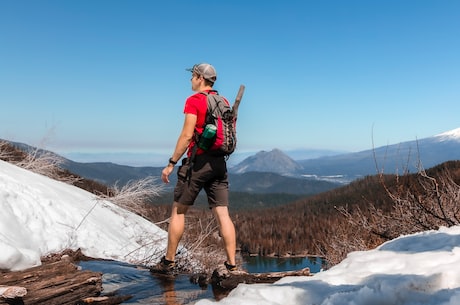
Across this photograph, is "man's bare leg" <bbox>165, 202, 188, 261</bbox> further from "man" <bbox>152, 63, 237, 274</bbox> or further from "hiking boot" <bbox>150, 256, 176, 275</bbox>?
"hiking boot" <bbox>150, 256, 176, 275</bbox>

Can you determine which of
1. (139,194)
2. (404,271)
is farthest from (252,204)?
(404,271)

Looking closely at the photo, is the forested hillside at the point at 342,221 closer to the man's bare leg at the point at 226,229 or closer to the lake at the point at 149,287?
the man's bare leg at the point at 226,229

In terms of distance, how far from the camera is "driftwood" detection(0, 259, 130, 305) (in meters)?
3.89

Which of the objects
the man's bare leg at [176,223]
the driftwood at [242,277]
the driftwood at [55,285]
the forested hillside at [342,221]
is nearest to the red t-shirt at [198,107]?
the man's bare leg at [176,223]

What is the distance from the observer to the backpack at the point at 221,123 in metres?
5.08

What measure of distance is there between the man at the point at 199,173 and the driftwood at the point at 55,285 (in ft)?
Result: 4.08

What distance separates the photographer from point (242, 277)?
4898 millimetres

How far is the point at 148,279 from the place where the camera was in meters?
5.41

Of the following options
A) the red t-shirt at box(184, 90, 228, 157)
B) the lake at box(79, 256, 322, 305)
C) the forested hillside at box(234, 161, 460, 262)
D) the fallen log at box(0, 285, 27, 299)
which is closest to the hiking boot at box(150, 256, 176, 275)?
the lake at box(79, 256, 322, 305)

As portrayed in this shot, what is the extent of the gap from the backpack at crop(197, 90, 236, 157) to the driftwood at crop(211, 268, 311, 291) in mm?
1384

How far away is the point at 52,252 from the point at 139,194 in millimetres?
8134

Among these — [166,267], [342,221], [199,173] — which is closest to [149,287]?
[166,267]

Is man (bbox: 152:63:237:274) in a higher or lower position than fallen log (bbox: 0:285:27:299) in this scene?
higher

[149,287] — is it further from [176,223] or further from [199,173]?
[199,173]
